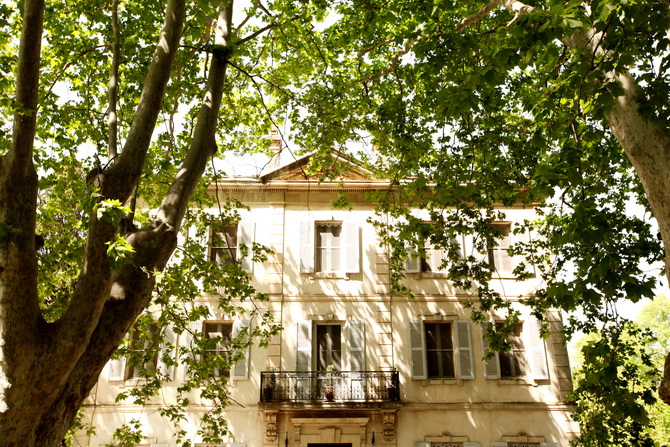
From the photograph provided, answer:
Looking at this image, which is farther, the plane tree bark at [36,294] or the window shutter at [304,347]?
the window shutter at [304,347]

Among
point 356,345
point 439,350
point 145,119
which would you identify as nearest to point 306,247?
point 356,345

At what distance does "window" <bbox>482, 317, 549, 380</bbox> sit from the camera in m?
15.6

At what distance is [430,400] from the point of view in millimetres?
15406

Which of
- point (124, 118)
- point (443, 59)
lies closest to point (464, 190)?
point (443, 59)

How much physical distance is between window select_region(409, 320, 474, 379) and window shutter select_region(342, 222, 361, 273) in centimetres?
227

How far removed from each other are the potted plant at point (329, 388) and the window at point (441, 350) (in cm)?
222

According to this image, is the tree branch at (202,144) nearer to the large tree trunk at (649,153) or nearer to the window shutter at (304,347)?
the large tree trunk at (649,153)

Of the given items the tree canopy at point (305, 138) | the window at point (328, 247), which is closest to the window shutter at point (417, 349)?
the window at point (328, 247)

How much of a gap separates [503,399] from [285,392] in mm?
5781

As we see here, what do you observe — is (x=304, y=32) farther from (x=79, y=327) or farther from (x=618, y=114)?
(x=79, y=327)

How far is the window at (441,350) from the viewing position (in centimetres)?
1570

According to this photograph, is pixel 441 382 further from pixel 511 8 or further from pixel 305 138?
pixel 511 8

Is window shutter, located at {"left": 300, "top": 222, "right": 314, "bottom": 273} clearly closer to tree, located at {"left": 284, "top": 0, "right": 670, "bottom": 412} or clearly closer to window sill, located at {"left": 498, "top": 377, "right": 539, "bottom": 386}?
tree, located at {"left": 284, "top": 0, "right": 670, "bottom": 412}

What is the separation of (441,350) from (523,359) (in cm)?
223
